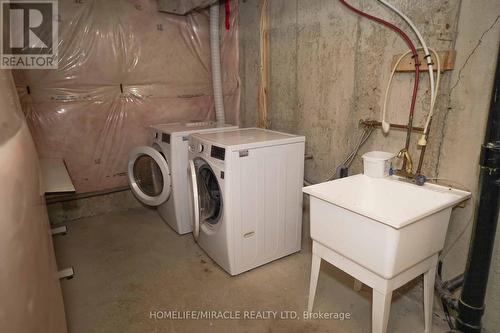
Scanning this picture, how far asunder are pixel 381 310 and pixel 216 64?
9.03ft

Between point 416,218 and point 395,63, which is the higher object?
point 395,63

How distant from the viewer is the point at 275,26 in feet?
8.86

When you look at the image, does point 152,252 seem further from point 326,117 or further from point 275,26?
point 275,26

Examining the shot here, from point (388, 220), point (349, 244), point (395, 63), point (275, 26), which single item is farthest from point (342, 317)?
point (275, 26)

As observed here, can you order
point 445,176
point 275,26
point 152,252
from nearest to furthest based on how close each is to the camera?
point 445,176 < point 152,252 < point 275,26

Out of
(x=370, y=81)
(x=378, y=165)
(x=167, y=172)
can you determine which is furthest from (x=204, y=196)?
(x=370, y=81)

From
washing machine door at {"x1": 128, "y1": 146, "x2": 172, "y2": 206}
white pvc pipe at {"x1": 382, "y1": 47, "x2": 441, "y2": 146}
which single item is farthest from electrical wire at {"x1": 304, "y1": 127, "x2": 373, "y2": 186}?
washing machine door at {"x1": 128, "y1": 146, "x2": 172, "y2": 206}

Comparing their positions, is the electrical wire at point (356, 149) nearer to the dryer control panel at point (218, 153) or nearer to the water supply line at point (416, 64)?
the water supply line at point (416, 64)

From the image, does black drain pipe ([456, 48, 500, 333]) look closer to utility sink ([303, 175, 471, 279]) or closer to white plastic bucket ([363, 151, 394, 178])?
utility sink ([303, 175, 471, 279])

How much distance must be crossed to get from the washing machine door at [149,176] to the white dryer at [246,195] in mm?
427

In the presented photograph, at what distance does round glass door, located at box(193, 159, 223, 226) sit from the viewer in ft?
7.70

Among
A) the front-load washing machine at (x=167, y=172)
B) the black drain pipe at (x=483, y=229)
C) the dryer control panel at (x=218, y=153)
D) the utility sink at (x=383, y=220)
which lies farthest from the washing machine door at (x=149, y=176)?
the black drain pipe at (x=483, y=229)

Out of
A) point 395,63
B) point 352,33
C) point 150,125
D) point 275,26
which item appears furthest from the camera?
point 150,125

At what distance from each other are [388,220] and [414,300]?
3.42 ft
